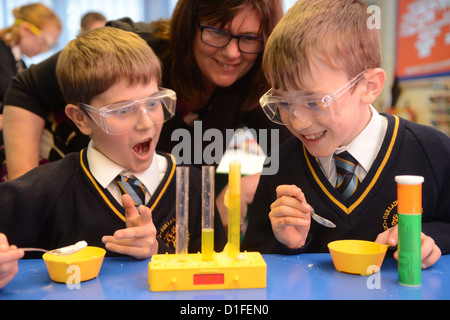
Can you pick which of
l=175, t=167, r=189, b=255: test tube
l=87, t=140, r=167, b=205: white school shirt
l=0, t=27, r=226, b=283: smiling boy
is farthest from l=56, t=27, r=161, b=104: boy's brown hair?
l=175, t=167, r=189, b=255: test tube

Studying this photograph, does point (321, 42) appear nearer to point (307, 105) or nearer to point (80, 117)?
point (307, 105)

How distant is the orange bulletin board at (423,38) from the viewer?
4375 mm

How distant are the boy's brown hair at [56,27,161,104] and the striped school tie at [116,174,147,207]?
24cm

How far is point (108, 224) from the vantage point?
128 cm

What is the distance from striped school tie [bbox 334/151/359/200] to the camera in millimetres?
1232

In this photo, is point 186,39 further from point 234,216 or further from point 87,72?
point 234,216

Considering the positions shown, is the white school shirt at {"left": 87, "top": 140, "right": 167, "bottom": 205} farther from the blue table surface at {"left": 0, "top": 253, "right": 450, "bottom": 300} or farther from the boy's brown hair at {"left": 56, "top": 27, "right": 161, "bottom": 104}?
the blue table surface at {"left": 0, "top": 253, "right": 450, "bottom": 300}

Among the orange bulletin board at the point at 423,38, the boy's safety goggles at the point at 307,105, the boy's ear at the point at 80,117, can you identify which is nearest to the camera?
the boy's safety goggles at the point at 307,105

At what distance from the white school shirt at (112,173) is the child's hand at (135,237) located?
0.26 m

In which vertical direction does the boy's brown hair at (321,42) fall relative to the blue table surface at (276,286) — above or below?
above

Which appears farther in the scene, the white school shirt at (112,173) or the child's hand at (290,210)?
the white school shirt at (112,173)

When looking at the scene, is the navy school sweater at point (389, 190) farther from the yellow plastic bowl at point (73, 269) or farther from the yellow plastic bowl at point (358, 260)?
the yellow plastic bowl at point (73, 269)

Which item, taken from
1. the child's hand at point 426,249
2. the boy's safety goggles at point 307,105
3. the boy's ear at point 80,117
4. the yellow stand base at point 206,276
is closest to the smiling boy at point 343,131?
the boy's safety goggles at point 307,105
